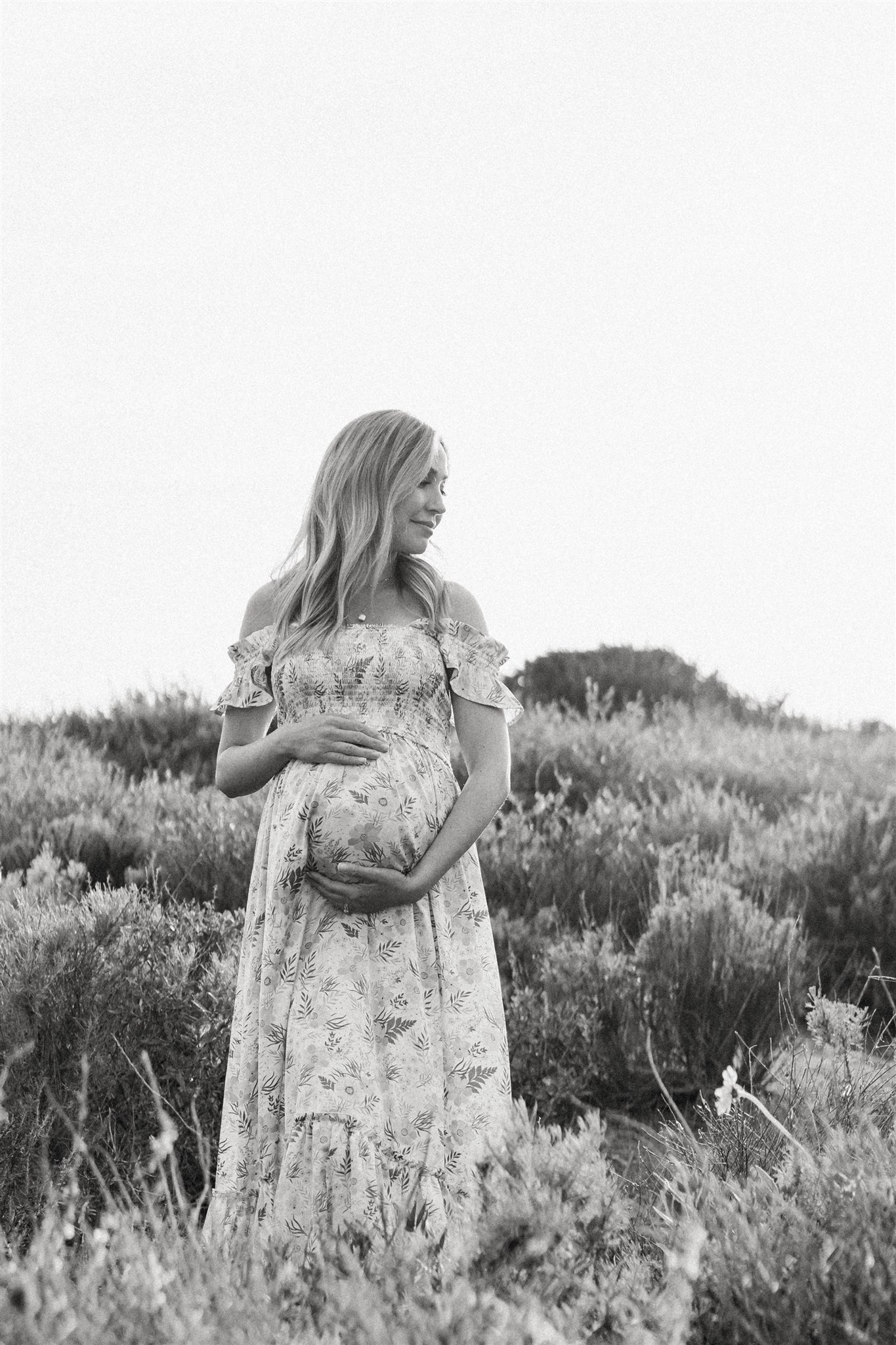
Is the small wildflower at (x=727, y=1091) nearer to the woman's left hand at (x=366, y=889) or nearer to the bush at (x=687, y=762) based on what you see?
the woman's left hand at (x=366, y=889)

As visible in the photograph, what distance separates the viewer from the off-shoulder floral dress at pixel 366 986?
3.15 meters

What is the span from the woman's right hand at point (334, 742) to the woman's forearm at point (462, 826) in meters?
0.24

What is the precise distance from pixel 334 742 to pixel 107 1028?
1817 mm

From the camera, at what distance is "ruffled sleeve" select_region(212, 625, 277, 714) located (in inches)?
142

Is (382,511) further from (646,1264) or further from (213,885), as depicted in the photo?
(213,885)

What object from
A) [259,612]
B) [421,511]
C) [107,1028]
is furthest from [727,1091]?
[107,1028]

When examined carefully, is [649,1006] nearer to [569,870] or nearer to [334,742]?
[569,870]

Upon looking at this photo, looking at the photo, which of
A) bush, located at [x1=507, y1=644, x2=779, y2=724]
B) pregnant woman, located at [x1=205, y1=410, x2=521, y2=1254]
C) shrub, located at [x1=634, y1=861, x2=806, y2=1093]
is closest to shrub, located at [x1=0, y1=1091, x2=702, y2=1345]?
pregnant woman, located at [x1=205, y1=410, x2=521, y2=1254]

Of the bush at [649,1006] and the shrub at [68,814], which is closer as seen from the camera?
the bush at [649,1006]

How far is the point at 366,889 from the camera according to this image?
317 centimetres

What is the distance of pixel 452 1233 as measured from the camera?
7.75 ft

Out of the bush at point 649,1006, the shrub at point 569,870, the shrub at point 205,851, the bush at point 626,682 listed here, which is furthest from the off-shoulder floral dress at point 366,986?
the bush at point 626,682

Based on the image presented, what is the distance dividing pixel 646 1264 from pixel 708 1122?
2.88 feet

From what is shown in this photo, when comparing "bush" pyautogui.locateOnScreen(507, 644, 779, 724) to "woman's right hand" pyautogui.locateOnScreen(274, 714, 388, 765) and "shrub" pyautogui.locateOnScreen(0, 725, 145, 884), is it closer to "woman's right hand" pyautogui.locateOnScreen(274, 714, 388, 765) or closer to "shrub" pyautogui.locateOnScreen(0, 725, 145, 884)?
"shrub" pyautogui.locateOnScreen(0, 725, 145, 884)
